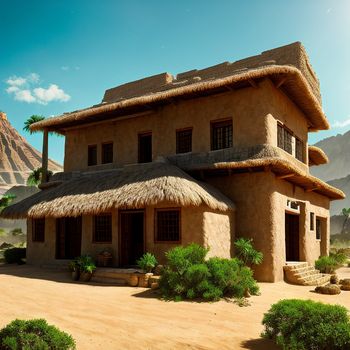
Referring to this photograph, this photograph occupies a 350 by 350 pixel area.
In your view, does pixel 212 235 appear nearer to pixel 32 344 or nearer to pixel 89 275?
pixel 89 275

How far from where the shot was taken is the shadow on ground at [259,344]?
5.74m

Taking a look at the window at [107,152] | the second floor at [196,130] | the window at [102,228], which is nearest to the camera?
the second floor at [196,130]

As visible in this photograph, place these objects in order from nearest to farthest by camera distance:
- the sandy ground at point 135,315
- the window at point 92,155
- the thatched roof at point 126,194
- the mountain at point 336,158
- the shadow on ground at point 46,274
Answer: the sandy ground at point 135,315, the thatched roof at point 126,194, the shadow on ground at point 46,274, the window at point 92,155, the mountain at point 336,158

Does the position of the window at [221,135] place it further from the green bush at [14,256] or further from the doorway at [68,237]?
the green bush at [14,256]

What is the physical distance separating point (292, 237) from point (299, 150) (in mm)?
3954

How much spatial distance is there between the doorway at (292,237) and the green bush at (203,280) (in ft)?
20.6

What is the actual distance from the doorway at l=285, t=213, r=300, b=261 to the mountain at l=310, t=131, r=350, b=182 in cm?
12170

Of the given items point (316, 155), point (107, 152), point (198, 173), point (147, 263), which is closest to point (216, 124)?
point (198, 173)

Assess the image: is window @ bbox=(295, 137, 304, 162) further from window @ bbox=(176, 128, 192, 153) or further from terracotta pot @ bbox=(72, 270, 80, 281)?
terracotta pot @ bbox=(72, 270, 80, 281)

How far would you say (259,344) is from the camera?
5.92m

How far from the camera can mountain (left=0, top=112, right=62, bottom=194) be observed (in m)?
108

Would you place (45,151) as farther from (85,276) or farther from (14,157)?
(14,157)

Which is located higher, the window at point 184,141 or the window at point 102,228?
the window at point 184,141

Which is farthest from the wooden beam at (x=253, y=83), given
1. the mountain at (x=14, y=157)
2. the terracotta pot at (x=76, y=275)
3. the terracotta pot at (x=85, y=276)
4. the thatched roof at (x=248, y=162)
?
the mountain at (x=14, y=157)
